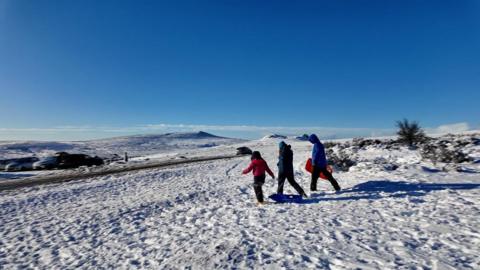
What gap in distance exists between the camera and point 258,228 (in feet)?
26.9

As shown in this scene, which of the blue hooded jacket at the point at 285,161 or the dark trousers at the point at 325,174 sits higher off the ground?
the blue hooded jacket at the point at 285,161

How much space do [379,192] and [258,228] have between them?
17.2 feet

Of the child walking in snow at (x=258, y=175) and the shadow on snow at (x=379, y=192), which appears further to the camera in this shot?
the child walking in snow at (x=258, y=175)

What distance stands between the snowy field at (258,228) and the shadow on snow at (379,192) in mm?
32

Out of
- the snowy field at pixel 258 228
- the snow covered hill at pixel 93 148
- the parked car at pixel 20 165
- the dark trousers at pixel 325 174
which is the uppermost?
the dark trousers at pixel 325 174

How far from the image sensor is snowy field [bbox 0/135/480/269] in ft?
20.5

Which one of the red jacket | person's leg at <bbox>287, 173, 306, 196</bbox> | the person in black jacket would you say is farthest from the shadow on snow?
the red jacket

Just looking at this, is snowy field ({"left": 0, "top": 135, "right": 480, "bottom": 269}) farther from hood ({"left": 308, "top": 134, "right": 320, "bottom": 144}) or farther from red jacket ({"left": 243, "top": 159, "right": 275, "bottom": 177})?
hood ({"left": 308, "top": 134, "right": 320, "bottom": 144})

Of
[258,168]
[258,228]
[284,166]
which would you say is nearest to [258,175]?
[258,168]

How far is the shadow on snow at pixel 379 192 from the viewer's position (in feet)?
35.6

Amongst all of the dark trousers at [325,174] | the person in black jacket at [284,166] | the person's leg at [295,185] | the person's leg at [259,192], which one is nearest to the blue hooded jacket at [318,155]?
the dark trousers at [325,174]

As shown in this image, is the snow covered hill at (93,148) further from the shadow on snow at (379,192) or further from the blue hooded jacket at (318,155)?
the shadow on snow at (379,192)

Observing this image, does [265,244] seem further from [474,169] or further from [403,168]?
[474,169]

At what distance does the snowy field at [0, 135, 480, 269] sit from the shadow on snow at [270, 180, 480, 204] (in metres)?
0.03
